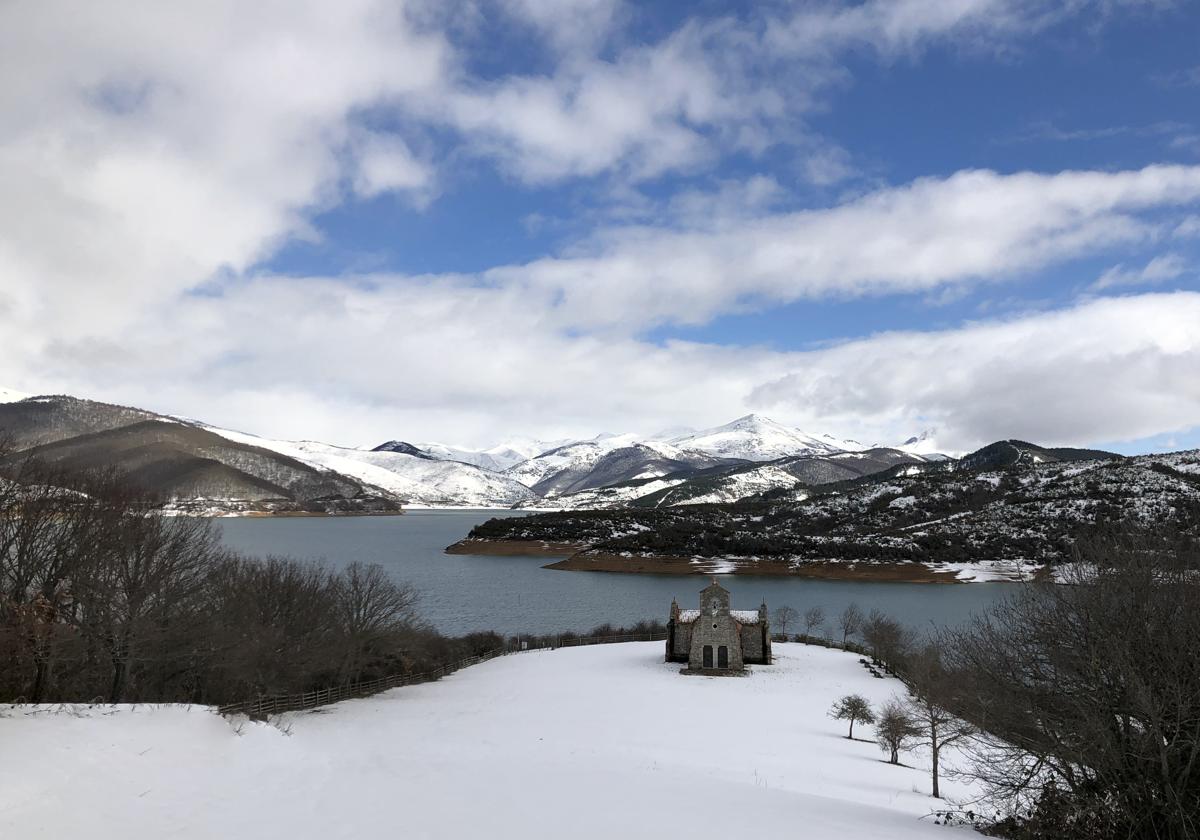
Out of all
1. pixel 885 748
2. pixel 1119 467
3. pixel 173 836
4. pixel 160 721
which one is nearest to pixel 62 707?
pixel 160 721

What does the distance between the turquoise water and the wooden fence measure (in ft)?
26.8

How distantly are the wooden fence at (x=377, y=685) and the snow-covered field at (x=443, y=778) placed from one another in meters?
2.04

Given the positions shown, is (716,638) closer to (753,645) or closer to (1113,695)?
(753,645)

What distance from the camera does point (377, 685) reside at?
38719 millimetres

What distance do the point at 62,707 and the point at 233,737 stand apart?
4035mm

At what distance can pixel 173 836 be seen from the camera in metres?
11.4

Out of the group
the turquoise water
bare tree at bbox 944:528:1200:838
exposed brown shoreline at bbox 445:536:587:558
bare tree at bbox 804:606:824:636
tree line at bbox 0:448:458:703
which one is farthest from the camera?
exposed brown shoreline at bbox 445:536:587:558

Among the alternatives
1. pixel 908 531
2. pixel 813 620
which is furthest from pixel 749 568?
pixel 908 531

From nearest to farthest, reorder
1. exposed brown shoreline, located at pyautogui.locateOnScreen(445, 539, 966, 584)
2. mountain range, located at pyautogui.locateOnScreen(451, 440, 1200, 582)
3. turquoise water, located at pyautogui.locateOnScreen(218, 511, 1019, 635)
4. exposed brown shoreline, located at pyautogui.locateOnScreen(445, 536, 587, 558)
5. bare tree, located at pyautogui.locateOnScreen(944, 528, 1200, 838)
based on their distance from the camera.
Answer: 1. bare tree, located at pyautogui.locateOnScreen(944, 528, 1200, 838)
2. turquoise water, located at pyautogui.locateOnScreen(218, 511, 1019, 635)
3. exposed brown shoreline, located at pyautogui.locateOnScreen(445, 539, 966, 584)
4. mountain range, located at pyautogui.locateOnScreen(451, 440, 1200, 582)
5. exposed brown shoreline, located at pyautogui.locateOnScreen(445, 536, 587, 558)

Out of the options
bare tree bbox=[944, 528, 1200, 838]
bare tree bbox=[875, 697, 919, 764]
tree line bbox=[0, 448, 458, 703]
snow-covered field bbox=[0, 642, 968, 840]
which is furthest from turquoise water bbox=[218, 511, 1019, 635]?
bare tree bbox=[944, 528, 1200, 838]

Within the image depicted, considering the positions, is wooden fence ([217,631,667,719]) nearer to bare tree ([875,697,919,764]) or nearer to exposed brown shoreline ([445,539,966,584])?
bare tree ([875,697,919,764])

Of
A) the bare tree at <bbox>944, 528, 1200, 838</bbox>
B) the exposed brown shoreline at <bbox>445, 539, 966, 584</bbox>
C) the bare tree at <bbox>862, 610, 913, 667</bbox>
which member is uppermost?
the bare tree at <bbox>944, 528, 1200, 838</bbox>

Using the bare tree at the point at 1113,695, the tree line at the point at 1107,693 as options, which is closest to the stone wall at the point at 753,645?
the tree line at the point at 1107,693

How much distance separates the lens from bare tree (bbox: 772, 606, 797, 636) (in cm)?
7344
